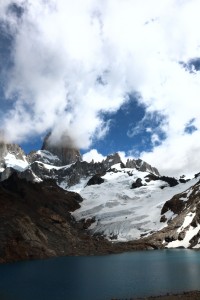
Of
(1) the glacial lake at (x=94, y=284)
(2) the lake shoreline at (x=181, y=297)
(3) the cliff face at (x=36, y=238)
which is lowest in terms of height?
(2) the lake shoreline at (x=181, y=297)

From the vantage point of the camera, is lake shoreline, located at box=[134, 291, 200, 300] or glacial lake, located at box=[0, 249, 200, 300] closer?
lake shoreline, located at box=[134, 291, 200, 300]

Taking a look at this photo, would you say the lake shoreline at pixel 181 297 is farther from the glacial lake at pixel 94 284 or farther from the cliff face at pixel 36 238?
the cliff face at pixel 36 238

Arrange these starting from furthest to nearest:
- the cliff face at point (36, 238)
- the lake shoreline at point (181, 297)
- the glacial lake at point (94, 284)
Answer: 1. the cliff face at point (36, 238)
2. the glacial lake at point (94, 284)
3. the lake shoreline at point (181, 297)

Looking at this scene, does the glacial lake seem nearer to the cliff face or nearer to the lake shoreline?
the lake shoreline

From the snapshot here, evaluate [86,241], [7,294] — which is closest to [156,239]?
[86,241]

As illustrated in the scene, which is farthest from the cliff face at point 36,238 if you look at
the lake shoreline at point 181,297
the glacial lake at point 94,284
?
the lake shoreline at point 181,297

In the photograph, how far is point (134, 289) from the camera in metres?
63.1

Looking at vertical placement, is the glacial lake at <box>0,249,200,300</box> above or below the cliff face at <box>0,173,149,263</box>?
below

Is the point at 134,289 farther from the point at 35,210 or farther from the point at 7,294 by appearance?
the point at 35,210

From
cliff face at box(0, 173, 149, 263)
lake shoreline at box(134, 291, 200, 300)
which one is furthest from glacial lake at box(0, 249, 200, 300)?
cliff face at box(0, 173, 149, 263)

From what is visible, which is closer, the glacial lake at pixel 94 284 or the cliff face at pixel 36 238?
the glacial lake at pixel 94 284

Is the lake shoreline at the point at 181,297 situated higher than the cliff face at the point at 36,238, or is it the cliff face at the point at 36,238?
the cliff face at the point at 36,238

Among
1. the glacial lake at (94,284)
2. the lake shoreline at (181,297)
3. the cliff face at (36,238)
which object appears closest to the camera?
the lake shoreline at (181,297)

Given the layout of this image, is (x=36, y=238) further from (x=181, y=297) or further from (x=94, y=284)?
(x=181, y=297)
